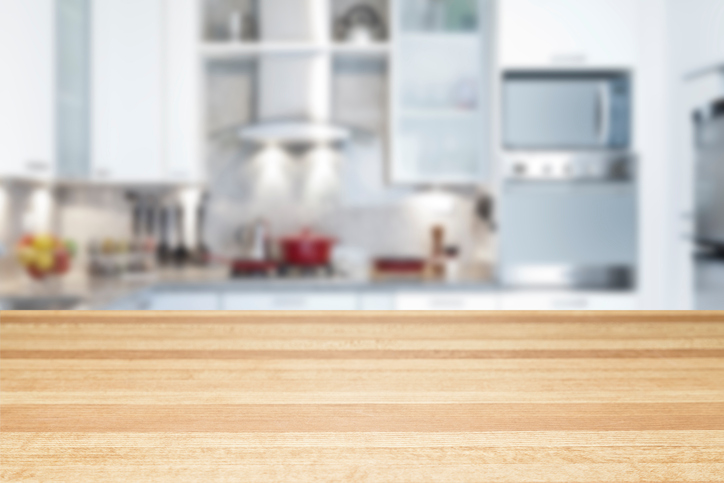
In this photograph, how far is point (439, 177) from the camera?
3.54 metres

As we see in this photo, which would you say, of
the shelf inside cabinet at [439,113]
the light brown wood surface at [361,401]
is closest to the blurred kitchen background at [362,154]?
the shelf inside cabinet at [439,113]

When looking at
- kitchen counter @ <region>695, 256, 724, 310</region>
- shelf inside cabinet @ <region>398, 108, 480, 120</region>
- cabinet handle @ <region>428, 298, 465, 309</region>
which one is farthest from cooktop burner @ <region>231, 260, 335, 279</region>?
kitchen counter @ <region>695, 256, 724, 310</region>

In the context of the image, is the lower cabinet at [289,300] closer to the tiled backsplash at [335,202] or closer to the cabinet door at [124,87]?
the tiled backsplash at [335,202]

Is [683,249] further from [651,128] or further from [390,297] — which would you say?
[390,297]

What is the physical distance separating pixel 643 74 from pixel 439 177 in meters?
1.09

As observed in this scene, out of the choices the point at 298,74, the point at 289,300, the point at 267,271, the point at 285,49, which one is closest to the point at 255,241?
the point at 267,271

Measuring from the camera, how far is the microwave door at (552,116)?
332 cm

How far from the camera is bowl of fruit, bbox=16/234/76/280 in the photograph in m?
2.94

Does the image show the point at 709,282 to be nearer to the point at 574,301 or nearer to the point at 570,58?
the point at 574,301

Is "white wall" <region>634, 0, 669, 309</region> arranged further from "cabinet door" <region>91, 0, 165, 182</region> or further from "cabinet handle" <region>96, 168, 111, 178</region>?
"cabinet handle" <region>96, 168, 111, 178</region>

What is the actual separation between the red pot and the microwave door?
106cm

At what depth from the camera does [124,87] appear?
11.5 feet

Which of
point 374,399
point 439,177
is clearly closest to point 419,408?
point 374,399

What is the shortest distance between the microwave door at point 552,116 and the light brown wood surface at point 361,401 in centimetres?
282
